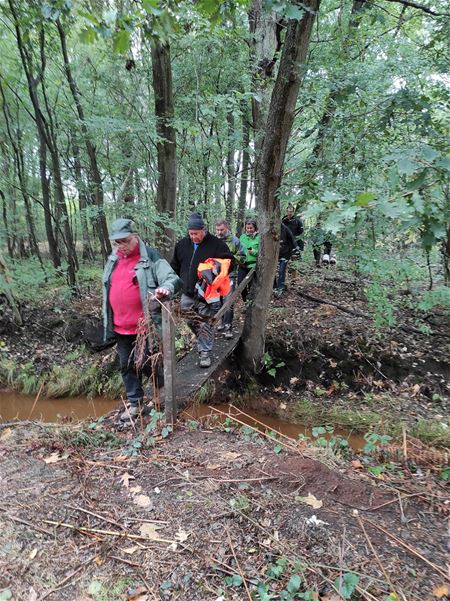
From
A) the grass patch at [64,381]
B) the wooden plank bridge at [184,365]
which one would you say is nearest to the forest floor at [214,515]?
the wooden plank bridge at [184,365]

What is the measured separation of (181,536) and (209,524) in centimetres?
20

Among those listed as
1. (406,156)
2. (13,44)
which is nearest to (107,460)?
(406,156)

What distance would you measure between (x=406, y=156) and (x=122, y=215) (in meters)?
6.43

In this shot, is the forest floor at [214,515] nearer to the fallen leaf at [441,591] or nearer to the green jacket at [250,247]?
the fallen leaf at [441,591]

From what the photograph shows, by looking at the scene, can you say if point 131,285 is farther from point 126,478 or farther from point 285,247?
point 285,247

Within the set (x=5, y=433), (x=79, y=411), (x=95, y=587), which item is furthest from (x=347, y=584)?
(x=79, y=411)

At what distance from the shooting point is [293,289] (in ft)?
30.5

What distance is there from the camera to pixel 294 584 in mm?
2029

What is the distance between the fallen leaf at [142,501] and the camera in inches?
107

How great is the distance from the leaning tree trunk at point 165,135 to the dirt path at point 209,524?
499 centimetres

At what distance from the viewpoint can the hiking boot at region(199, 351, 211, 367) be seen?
18.2ft

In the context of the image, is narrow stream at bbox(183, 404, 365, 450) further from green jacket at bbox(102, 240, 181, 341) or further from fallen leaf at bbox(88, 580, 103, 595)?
fallen leaf at bbox(88, 580, 103, 595)

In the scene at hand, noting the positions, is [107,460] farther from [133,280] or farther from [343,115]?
[343,115]

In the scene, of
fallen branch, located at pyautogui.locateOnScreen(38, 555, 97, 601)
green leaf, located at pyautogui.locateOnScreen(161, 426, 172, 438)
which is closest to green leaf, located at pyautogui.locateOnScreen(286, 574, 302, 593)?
fallen branch, located at pyautogui.locateOnScreen(38, 555, 97, 601)
